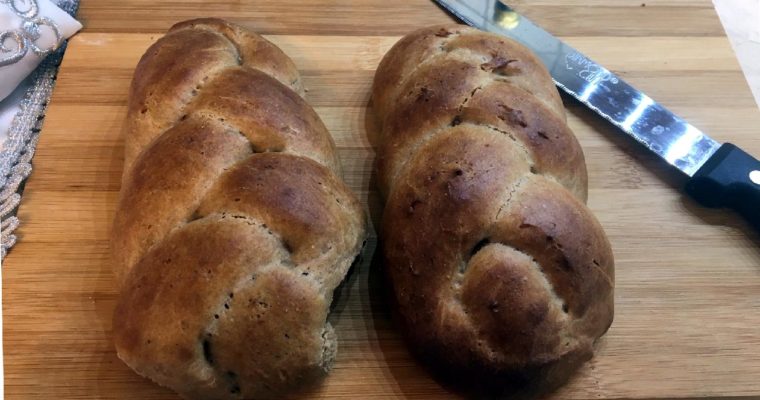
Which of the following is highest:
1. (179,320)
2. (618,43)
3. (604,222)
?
(618,43)

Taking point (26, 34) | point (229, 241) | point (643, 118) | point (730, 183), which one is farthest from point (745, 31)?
point (26, 34)

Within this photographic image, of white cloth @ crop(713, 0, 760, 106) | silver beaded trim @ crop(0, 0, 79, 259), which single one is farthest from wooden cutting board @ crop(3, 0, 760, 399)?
white cloth @ crop(713, 0, 760, 106)

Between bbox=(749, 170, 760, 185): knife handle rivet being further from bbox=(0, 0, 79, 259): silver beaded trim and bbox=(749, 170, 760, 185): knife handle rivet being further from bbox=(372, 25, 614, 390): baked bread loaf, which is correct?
bbox=(0, 0, 79, 259): silver beaded trim

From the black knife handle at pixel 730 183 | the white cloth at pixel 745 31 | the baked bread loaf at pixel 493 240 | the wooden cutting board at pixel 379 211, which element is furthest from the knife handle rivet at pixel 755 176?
the white cloth at pixel 745 31

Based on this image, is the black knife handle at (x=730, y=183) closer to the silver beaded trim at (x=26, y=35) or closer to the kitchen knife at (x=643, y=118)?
the kitchen knife at (x=643, y=118)

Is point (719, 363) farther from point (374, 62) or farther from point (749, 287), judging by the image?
point (374, 62)

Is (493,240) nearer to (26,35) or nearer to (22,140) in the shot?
(22,140)

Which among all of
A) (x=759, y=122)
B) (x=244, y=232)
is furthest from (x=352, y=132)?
(x=759, y=122)

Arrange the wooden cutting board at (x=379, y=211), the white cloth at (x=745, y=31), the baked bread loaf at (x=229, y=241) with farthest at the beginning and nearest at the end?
the white cloth at (x=745, y=31), the wooden cutting board at (x=379, y=211), the baked bread loaf at (x=229, y=241)
